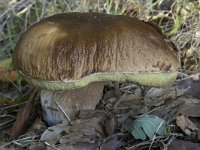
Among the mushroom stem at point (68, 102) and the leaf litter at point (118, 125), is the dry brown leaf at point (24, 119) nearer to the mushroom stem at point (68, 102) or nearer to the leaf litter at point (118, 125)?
the leaf litter at point (118, 125)

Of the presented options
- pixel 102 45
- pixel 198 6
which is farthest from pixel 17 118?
pixel 198 6

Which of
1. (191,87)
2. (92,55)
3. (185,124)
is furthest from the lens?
(191,87)

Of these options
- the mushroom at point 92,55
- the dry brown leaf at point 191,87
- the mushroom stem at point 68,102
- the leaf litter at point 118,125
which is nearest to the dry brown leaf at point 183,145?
the leaf litter at point 118,125

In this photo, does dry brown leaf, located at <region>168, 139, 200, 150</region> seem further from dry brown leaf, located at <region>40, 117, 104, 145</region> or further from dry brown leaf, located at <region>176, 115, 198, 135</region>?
dry brown leaf, located at <region>40, 117, 104, 145</region>

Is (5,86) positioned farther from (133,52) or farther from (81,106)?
(133,52)

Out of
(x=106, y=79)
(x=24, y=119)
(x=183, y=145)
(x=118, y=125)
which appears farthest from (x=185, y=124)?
(x=24, y=119)

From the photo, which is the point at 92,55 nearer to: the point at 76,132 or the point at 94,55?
the point at 94,55
